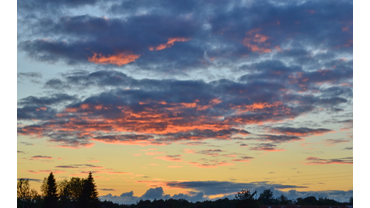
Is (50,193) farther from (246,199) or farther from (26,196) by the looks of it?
(246,199)

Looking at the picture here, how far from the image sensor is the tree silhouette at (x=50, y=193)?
400 feet

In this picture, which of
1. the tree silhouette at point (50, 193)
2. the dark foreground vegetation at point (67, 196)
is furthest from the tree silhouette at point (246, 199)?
the tree silhouette at point (50, 193)

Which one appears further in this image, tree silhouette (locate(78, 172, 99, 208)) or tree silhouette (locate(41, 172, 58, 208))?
tree silhouette (locate(41, 172, 58, 208))

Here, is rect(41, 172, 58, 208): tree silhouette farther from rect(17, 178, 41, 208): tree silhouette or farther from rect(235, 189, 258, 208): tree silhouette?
rect(235, 189, 258, 208): tree silhouette

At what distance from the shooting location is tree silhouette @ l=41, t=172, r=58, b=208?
121938 mm

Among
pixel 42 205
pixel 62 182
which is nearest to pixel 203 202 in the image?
pixel 62 182

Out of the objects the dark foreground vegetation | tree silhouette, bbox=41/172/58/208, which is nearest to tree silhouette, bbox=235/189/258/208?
the dark foreground vegetation

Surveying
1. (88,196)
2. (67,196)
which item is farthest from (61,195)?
(88,196)

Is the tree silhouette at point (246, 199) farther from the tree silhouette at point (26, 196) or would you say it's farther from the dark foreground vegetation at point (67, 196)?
the tree silhouette at point (26, 196)
